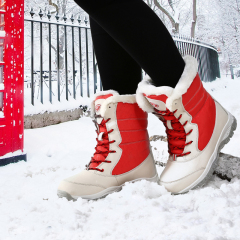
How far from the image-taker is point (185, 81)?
0.88 meters

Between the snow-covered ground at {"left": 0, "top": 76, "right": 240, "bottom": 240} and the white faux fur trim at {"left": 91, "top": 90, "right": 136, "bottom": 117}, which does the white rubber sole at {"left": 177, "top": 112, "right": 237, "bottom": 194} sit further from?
the white faux fur trim at {"left": 91, "top": 90, "right": 136, "bottom": 117}

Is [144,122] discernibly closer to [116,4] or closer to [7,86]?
[116,4]

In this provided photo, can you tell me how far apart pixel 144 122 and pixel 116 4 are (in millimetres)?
524

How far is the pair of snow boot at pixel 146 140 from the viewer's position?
2.98 feet

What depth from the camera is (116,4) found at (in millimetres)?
809

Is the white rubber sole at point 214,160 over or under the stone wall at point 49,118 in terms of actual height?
over

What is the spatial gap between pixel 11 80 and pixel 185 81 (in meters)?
1.49

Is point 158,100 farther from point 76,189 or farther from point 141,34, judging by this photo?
point 76,189

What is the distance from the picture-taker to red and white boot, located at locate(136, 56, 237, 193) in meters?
0.89

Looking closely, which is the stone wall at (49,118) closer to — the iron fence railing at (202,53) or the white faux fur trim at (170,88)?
the white faux fur trim at (170,88)

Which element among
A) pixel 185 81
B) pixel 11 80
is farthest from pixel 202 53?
pixel 185 81

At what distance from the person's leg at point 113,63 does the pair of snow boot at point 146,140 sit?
0.33 ft

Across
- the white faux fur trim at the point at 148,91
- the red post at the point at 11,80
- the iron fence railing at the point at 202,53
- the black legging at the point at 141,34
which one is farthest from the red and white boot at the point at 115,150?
the iron fence railing at the point at 202,53

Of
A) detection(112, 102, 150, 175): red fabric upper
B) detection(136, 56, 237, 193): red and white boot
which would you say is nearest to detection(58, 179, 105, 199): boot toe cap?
detection(112, 102, 150, 175): red fabric upper
